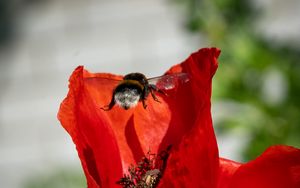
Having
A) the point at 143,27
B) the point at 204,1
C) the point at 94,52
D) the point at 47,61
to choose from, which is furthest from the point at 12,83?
the point at 204,1

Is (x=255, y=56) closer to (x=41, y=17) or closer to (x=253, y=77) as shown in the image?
(x=253, y=77)

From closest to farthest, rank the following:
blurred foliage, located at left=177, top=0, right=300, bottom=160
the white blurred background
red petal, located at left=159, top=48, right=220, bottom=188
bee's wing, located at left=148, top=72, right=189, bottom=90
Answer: red petal, located at left=159, top=48, right=220, bottom=188 → bee's wing, located at left=148, top=72, right=189, bottom=90 → blurred foliage, located at left=177, top=0, right=300, bottom=160 → the white blurred background

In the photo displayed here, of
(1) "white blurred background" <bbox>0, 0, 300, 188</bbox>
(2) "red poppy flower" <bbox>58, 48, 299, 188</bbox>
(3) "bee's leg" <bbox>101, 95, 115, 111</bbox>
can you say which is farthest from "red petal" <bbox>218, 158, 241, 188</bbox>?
(1) "white blurred background" <bbox>0, 0, 300, 188</bbox>

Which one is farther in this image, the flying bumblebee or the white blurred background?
the white blurred background

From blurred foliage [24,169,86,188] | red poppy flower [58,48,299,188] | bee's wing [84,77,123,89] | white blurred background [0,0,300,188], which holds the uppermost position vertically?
white blurred background [0,0,300,188]

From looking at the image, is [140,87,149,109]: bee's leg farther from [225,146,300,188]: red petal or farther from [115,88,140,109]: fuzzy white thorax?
[225,146,300,188]: red petal

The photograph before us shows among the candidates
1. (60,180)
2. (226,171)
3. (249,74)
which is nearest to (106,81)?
(226,171)

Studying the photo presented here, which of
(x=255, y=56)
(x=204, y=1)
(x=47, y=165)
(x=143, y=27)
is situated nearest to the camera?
(x=255, y=56)
